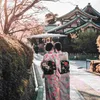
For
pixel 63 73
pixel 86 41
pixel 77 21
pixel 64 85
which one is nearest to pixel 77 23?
pixel 77 21

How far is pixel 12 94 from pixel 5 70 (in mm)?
377

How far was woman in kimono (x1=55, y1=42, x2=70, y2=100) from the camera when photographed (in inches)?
246

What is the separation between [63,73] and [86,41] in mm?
27880

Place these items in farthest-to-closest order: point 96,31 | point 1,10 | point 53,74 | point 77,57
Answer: point 96,31 < point 77,57 < point 1,10 < point 53,74

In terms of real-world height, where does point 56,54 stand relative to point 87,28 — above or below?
below

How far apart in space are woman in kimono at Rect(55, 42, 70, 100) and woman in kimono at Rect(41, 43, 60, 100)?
5.8 inches

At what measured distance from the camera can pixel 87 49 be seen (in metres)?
34.9

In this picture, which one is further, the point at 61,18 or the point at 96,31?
the point at 61,18

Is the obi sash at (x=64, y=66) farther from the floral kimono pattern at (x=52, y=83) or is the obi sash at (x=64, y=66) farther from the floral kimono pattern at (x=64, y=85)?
the floral kimono pattern at (x=52, y=83)

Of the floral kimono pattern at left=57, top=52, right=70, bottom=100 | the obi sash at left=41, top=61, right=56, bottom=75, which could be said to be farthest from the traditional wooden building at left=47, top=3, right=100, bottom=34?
the obi sash at left=41, top=61, right=56, bottom=75

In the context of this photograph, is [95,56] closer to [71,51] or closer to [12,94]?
[71,51]

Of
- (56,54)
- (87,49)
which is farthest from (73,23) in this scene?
(56,54)

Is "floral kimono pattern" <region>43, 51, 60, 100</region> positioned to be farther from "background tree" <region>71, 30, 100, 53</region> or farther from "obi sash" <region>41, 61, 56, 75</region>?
"background tree" <region>71, 30, 100, 53</region>

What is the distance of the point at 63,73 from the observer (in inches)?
249
